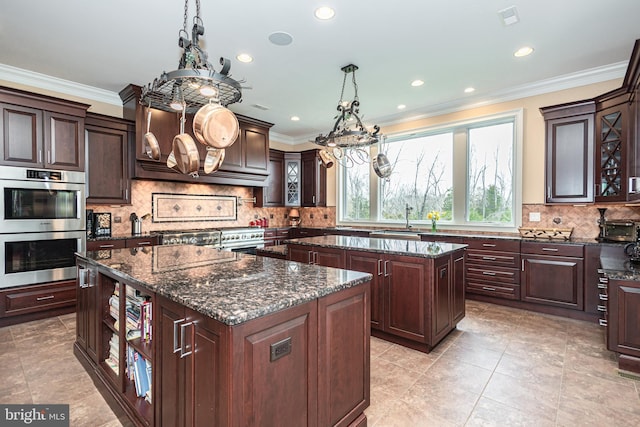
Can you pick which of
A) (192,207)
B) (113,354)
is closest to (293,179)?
(192,207)

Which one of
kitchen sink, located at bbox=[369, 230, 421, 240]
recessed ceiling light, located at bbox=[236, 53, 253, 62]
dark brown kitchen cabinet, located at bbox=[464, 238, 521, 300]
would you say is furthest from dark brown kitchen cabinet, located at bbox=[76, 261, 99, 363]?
dark brown kitchen cabinet, located at bbox=[464, 238, 521, 300]

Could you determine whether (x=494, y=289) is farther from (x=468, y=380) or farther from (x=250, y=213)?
(x=250, y=213)

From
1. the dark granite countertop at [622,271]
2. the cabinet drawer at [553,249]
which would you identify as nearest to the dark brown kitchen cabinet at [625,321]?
the dark granite countertop at [622,271]

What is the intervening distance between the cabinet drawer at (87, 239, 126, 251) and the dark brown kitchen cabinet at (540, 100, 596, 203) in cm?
555

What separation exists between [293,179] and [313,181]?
480 mm

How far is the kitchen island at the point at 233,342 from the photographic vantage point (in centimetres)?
118

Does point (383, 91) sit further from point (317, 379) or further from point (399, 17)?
point (317, 379)

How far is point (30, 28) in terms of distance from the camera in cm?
287

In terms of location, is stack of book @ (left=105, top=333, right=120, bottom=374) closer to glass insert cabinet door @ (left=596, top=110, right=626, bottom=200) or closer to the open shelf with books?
the open shelf with books

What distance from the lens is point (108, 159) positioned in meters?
4.20

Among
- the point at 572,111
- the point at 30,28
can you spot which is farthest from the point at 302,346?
the point at 572,111

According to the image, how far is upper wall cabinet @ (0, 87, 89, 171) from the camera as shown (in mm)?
3367

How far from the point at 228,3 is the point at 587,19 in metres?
3.11

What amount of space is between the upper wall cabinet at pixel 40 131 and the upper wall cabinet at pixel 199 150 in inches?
24.7
